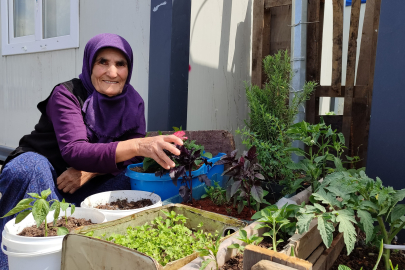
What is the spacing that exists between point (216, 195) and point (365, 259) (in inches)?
31.5

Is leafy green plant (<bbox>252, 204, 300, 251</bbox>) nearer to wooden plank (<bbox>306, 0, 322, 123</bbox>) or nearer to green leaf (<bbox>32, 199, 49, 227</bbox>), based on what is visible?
green leaf (<bbox>32, 199, 49, 227</bbox>)

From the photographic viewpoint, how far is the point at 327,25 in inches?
183

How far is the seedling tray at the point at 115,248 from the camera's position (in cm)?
100

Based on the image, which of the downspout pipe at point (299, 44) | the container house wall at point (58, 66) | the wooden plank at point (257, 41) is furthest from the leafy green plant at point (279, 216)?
the wooden plank at point (257, 41)

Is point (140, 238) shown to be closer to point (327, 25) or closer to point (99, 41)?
point (99, 41)

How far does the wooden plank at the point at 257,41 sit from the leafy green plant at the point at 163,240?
2632 mm

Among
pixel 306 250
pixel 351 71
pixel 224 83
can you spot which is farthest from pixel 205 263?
pixel 224 83

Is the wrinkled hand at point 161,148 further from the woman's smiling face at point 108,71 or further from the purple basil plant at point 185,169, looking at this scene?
the woman's smiling face at point 108,71

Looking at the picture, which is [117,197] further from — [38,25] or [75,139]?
[38,25]

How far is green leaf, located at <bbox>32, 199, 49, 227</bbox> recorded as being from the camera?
1.18 meters

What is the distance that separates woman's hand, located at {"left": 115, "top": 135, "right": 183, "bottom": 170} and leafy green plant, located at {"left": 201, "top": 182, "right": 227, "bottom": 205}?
1.15 feet

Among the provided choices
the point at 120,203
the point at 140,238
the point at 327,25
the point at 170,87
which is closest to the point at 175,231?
the point at 140,238

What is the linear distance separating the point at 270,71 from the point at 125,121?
1566 millimetres

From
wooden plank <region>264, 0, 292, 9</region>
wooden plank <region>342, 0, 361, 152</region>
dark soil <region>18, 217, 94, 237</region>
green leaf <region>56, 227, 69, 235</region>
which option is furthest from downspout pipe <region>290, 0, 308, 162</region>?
green leaf <region>56, 227, 69, 235</region>
